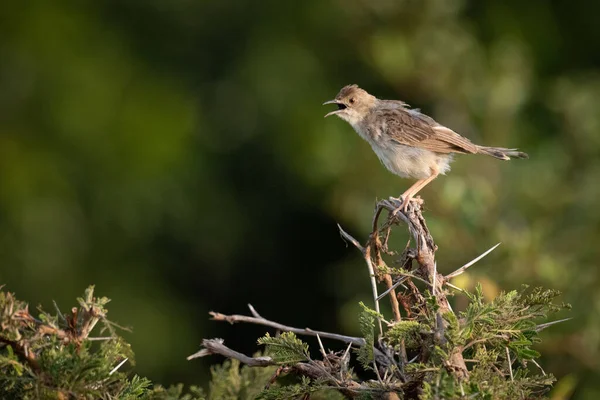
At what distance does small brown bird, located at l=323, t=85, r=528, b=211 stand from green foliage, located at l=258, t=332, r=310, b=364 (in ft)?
10.5

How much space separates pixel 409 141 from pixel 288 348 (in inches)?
142

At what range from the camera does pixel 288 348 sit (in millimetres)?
2680

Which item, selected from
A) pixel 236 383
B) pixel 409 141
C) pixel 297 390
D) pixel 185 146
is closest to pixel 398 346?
pixel 297 390

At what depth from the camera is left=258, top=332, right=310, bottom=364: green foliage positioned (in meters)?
2.65

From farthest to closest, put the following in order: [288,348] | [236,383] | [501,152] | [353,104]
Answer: [353,104], [501,152], [236,383], [288,348]

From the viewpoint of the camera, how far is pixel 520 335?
255cm

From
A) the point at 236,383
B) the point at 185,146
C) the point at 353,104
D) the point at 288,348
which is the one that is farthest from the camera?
the point at 185,146

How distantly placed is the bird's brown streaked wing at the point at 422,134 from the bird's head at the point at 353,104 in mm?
153

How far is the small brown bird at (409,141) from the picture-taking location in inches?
240

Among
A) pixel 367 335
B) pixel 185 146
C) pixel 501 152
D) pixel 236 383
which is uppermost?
pixel 185 146

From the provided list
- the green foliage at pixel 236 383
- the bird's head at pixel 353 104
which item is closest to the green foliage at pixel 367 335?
the green foliage at pixel 236 383

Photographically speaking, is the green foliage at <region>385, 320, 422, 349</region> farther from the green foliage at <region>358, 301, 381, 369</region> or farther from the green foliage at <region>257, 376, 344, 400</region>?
the green foliage at <region>257, 376, 344, 400</region>

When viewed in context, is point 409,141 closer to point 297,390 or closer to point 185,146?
point 297,390

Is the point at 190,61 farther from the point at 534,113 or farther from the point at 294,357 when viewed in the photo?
the point at 294,357
